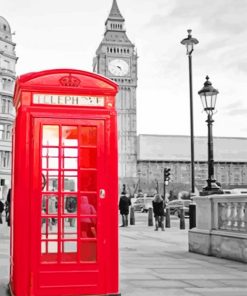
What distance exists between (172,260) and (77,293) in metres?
4.53

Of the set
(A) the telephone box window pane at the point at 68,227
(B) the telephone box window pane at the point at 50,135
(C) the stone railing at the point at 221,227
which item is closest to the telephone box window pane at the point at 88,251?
(A) the telephone box window pane at the point at 68,227

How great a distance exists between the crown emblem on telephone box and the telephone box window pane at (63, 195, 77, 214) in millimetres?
1303

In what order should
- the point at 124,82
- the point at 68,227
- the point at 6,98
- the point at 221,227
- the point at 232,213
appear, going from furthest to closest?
the point at 124,82, the point at 6,98, the point at 221,227, the point at 232,213, the point at 68,227

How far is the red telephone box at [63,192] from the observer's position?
5527 mm

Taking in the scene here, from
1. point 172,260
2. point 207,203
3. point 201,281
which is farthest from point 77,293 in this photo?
point 207,203

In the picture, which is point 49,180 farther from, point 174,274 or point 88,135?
point 174,274

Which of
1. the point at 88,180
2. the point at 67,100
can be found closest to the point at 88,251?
the point at 88,180

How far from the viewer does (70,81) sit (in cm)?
592

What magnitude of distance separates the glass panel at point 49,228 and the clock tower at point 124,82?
406 feet

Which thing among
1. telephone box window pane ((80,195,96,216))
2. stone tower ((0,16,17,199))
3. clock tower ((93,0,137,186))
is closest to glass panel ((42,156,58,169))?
telephone box window pane ((80,195,96,216))

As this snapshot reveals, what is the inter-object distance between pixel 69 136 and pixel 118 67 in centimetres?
13066

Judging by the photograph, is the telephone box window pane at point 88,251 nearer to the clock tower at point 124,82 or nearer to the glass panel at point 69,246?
the glass panel at point 69,246

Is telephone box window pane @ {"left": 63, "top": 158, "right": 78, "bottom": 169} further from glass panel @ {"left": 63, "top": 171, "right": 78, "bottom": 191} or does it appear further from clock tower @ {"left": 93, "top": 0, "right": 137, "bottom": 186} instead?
clock tower @ {"left": 93, "top": 0, "right": 137, "bottom": 186}

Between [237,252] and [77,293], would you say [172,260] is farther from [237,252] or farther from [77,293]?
[77,293]
